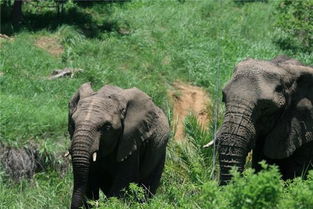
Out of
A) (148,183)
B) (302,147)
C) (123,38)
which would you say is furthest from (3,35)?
(302,147)

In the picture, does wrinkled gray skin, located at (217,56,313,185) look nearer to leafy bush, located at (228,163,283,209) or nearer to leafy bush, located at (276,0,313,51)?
leafy bush, located at (228,163,283,209)

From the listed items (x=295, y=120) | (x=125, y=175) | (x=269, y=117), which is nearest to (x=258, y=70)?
(x=269, y=117)

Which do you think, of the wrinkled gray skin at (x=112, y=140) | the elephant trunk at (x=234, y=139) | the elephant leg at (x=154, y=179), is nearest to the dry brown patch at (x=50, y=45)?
the elephant leg at (x=154, y=179)

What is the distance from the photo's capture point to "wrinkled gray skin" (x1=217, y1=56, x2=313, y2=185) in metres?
6.88

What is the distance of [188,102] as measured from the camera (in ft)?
47.9

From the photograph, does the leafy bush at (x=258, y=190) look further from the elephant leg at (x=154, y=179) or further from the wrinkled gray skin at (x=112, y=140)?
the elephant leg at (x=154, y=179)

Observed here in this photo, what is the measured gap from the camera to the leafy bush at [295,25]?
16467 millimetres

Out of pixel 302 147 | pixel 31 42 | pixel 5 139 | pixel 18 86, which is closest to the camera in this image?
pixel 302 147

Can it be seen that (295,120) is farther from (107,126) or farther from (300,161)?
(107,126)

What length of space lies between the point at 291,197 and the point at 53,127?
21.8 ft

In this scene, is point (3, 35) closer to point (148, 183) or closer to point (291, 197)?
point (148, 183)

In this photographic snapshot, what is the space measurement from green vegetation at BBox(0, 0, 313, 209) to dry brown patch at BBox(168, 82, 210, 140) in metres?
0.23

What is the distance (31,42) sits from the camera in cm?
1539

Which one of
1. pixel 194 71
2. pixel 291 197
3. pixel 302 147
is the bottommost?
pixel 194 71
